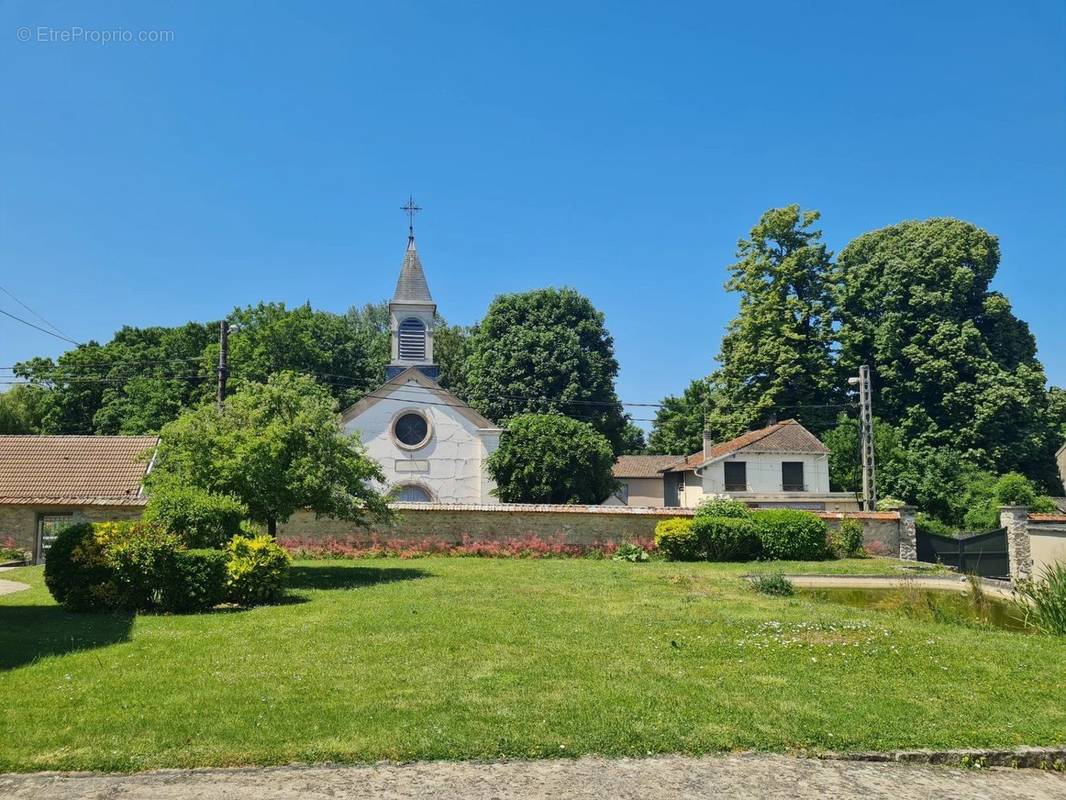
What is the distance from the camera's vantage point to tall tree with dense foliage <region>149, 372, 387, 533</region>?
1612cm

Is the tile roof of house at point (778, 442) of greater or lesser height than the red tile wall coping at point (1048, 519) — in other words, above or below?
above

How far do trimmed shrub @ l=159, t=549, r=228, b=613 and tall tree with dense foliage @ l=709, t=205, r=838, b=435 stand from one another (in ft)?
115

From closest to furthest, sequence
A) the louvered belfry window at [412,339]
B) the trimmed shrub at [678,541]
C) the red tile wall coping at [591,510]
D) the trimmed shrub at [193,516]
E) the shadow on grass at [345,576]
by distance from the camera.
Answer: the trimmed shrub at [193,516], the shadow on grass at [345,576], the trimmed shrub at [678,541], the red tile wall coping at [591,510], the louvered belfry window at [412,339]

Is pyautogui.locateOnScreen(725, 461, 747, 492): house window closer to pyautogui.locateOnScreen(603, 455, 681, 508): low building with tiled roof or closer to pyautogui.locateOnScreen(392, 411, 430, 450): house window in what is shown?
pyautogui.locateOnScreen(603, 455, 681, 508): low building with tiled roof

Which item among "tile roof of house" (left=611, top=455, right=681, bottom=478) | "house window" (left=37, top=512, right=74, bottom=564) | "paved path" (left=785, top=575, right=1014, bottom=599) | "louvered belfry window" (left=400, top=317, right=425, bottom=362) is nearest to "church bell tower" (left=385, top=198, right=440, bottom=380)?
"louvered belfry window" (left=400, top=317, right=425, bottom=362)

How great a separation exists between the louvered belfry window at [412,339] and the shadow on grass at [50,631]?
33239mm

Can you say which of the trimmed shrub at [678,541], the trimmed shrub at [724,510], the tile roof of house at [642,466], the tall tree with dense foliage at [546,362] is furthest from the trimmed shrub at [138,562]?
the tile roof of house at [642,466]

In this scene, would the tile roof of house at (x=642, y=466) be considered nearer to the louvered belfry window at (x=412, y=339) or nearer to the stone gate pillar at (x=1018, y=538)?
the louvered belfry window at (x=412, y=339)

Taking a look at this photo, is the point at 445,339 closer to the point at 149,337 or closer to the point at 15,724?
the point at 149,337

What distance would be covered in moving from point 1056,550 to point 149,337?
52.3 m

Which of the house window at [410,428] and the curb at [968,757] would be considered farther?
the house window at [410,428]


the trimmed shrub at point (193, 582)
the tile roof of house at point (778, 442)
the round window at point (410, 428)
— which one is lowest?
the trimmed shrub at point (193, 582)

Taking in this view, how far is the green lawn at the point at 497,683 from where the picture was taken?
625 centimetres

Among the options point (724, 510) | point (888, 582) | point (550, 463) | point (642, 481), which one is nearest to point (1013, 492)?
point (724, 510)
